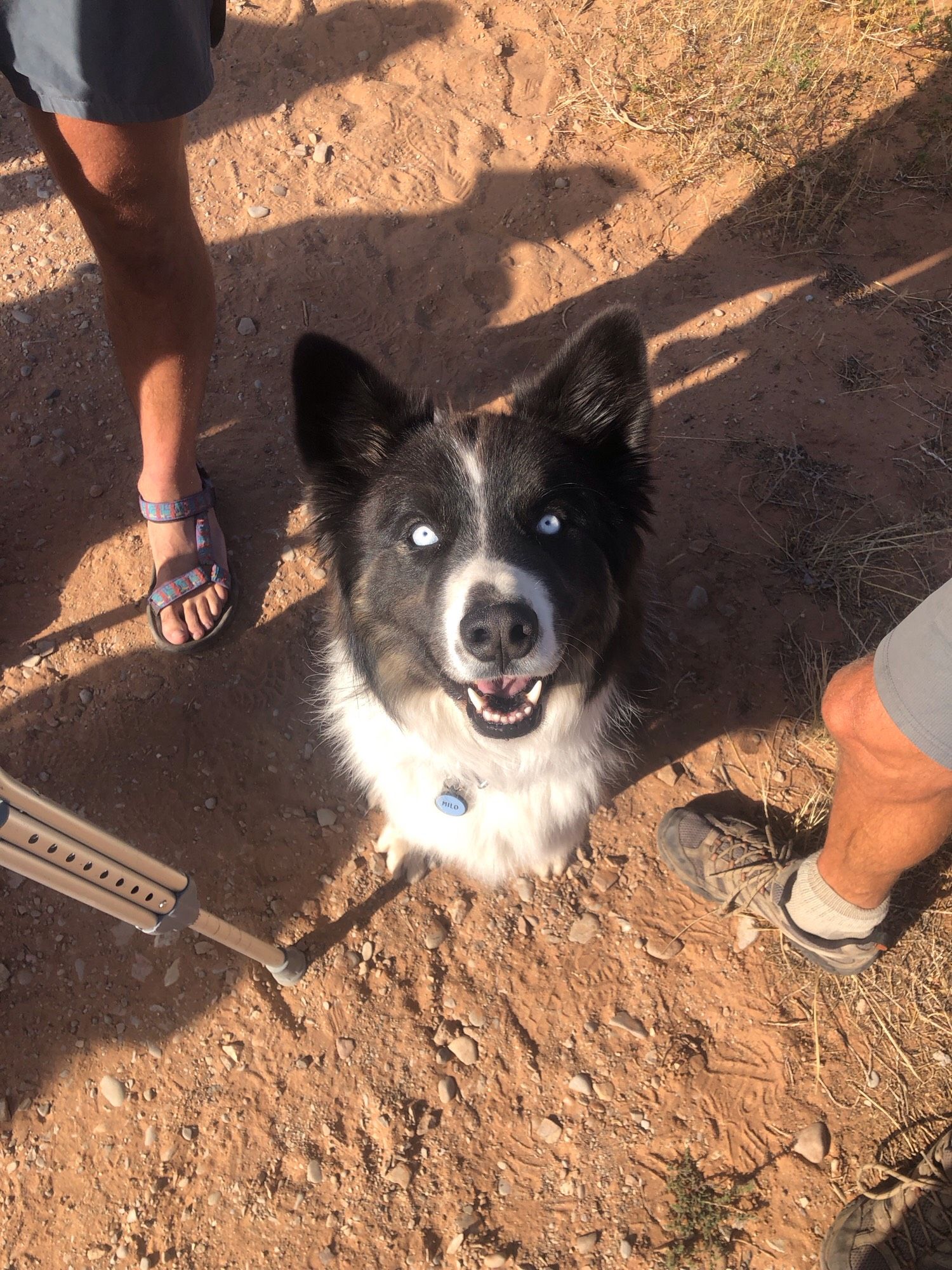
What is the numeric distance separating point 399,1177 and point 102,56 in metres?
3.59

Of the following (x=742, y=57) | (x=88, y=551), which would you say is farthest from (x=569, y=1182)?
(x=742, y=57)

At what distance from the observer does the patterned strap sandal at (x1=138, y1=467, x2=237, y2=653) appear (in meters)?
3.44

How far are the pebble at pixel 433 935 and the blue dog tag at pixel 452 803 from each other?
0.53m

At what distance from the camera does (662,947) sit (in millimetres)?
3020

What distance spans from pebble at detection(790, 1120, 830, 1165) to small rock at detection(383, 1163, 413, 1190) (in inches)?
52.9

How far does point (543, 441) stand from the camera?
244 centimetres

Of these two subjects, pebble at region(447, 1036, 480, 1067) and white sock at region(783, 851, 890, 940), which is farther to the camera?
pebble at region(447, 1036, 480, 1067)

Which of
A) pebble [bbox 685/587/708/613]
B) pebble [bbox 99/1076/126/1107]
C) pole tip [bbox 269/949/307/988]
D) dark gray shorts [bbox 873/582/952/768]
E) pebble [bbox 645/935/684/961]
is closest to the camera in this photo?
dark gray shorts [bbox 873/582/952/768]

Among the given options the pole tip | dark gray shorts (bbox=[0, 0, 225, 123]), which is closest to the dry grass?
dark gray shorts (bbox=[0, 0, 225, 123])

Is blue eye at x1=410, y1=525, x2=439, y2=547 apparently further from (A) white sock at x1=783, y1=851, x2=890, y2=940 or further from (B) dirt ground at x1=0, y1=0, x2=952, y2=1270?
(A) white sock at x1=783, y1=851, x2=890, y2=940

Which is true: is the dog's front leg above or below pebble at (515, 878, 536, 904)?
above

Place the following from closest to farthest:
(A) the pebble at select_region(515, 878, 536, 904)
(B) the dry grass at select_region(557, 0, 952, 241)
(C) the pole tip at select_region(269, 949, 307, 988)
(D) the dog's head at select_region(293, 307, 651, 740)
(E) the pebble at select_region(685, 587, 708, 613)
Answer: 1. (D) the dog's head at select_region(293, 307, 651, 740)
2. (C) the pole tip at select_region(269, 949, 307, 988)
3. (A) the pebble at select_region(515, 878, 536, 904)
4. (E) the pebble at select_region(685, 587, 708, 613)
5. (B) the dry grass at select_region(557, 0, 952, 241)

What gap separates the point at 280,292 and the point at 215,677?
2347mm

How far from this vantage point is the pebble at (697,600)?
362 cm
